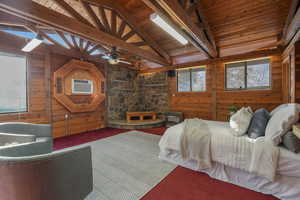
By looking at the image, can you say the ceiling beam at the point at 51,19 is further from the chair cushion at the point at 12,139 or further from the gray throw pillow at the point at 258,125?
the gray throw pillow at the point at 258,125

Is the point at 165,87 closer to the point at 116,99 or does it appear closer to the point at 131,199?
the point at 116,99

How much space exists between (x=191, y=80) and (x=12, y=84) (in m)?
5.60

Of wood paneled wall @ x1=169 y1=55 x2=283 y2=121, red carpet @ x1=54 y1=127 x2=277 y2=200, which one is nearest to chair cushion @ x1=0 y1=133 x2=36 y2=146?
red carpet @ x1=54 y1=127 x2=277 y2=200

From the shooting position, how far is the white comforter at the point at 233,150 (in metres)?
1.62

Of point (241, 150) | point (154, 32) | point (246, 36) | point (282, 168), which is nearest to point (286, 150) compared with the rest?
point (282, 168)

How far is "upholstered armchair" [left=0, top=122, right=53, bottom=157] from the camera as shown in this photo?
147cm

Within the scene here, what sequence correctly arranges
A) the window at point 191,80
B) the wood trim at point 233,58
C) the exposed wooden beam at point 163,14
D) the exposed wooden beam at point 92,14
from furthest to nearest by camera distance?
the window at point 191,80, the wood trim at point 233,58, the exposed wooden beam at point 92,14, the exposed wooden beam at point 163,14

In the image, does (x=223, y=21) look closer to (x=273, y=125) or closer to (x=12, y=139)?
(x=273, y=125)

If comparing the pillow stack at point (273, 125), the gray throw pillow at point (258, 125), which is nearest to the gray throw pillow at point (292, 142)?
the pillow stack at point (273, 125)

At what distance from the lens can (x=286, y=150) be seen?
1.61 metres

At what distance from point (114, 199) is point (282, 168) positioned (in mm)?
2031

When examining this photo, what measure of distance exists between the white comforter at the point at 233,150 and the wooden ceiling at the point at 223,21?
3.04 m

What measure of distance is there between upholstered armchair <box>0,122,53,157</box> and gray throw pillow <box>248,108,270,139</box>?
2.95 meters

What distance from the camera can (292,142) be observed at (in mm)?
1570
